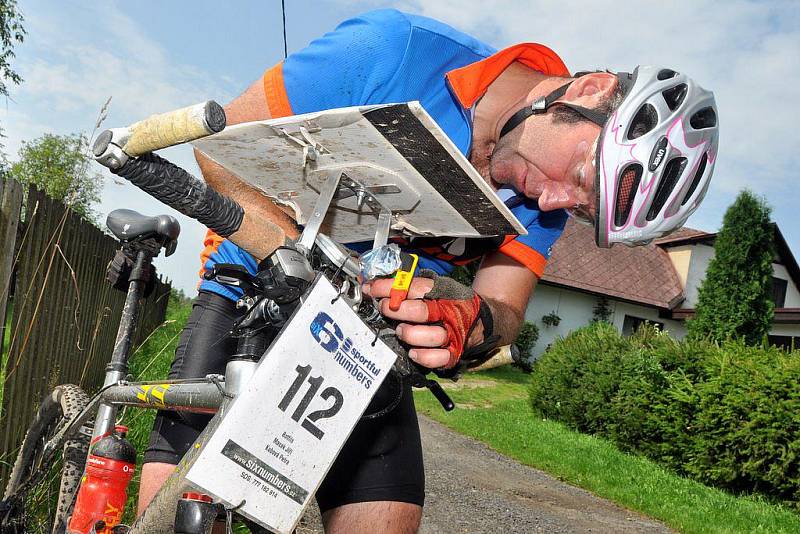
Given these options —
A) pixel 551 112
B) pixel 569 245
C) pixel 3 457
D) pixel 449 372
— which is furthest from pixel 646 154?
pixel 569 245

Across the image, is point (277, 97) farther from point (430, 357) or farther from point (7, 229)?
point (7, 229)

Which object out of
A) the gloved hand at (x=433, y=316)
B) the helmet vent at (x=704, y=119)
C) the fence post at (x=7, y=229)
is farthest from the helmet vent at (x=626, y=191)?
the fence post at (x=7, y=229)

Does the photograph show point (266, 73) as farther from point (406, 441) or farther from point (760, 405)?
point (760, 405)

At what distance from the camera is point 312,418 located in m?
1.51

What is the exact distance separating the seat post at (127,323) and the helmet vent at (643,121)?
1716 mm

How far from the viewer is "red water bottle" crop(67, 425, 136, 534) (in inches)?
85.7

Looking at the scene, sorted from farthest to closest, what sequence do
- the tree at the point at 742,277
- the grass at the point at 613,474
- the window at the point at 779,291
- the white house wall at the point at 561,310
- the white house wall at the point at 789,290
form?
1. the white house wall at the point at 789,290
2. the window at the point at 779,291
3. the white house wall at the point at 561,310
4. the tree at the point at 742,277
5. the grass at the point at 613,474

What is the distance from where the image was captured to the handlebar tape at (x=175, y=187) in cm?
146

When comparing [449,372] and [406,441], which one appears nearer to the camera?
[449,372]

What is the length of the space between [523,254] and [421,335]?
1100mm

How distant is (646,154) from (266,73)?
48.2 inches

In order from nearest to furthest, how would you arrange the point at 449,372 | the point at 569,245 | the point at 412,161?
the point at 412,161 < the point at 449,372 < the point at 569,245

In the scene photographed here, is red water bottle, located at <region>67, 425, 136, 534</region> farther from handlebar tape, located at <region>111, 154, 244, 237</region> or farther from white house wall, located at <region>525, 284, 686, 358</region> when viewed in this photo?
white house wall, located at <region>525, 284, 686, 358</region>

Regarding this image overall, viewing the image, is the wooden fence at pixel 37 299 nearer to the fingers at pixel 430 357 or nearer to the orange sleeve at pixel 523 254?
the orange sleeve at pixel 523 254
